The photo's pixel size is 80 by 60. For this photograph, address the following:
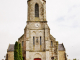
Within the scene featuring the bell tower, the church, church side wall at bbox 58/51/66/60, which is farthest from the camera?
church side wall at bbox 58/51/66/60

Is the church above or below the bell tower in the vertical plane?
below

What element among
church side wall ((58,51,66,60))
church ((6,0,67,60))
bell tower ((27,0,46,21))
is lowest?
church side wall ((58,51,66,60))

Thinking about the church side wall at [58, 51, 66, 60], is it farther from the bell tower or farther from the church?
the bell tower

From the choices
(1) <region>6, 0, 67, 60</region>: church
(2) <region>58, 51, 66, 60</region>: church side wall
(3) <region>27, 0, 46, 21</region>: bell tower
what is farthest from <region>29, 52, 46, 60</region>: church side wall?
(3) <region>27, 0, 46, 21</region>: bell tower

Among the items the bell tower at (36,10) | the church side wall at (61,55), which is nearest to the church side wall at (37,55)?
the church side wall at (61,55)

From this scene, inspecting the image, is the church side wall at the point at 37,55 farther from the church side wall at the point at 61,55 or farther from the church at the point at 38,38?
the church side wall at the point at 61,55

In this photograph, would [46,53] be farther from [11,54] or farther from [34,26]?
[11,54]

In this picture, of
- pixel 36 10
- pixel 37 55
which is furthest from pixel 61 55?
pixel 36 10

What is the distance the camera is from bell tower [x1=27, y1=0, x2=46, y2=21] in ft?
175

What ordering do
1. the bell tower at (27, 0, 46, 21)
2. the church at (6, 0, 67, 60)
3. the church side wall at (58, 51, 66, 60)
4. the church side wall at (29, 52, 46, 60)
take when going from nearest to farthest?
1. the church side wall at (29, 52, 46, 60)
2. the church at (6, 0, 67, 60)
3. the bell tower at (27, 0, 46, 21)
4. the church side wall at (58, 51, 66, 60)

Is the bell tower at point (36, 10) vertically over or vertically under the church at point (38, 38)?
over

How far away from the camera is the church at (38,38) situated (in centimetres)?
5116

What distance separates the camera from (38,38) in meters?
52.2

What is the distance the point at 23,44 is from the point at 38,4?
13.5 m
